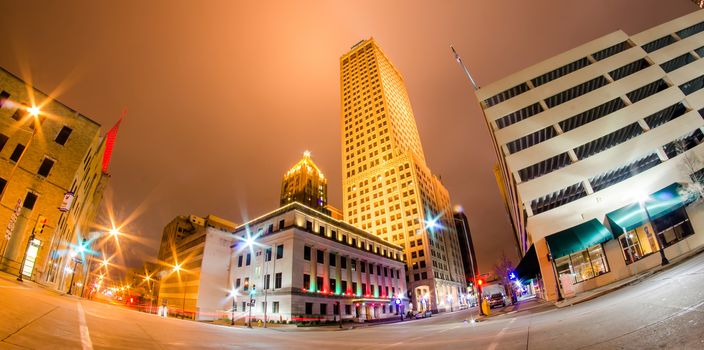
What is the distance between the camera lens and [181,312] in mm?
54500

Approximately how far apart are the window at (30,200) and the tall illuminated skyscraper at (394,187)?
73661 millimetres

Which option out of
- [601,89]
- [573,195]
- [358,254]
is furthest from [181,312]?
[601,89]

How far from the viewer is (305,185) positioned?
108062 millimetres

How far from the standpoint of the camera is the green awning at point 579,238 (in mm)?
27422

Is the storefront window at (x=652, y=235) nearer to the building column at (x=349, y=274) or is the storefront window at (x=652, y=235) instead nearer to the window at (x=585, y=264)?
the window at (x=585, y=264)

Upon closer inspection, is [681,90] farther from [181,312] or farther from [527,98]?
[181,312]

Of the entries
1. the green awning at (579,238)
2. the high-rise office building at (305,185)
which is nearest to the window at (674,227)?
the green awning at (579,238)

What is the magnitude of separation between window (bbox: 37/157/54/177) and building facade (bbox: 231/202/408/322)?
26656 millimetres

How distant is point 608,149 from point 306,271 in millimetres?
41884

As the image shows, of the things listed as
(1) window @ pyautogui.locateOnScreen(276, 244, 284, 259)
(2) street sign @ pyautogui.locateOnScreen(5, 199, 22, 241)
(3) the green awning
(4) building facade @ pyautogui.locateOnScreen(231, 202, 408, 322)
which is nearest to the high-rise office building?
(4) building facade @ pyautogui.locateOnScreen(231, 202, 408, 322)

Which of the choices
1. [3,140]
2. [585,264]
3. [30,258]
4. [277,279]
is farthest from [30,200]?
[585,264]

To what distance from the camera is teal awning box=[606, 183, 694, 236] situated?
88.5 feet

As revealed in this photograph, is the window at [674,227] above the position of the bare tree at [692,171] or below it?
below

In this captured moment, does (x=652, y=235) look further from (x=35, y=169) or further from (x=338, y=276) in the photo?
(x=35, y=169)
